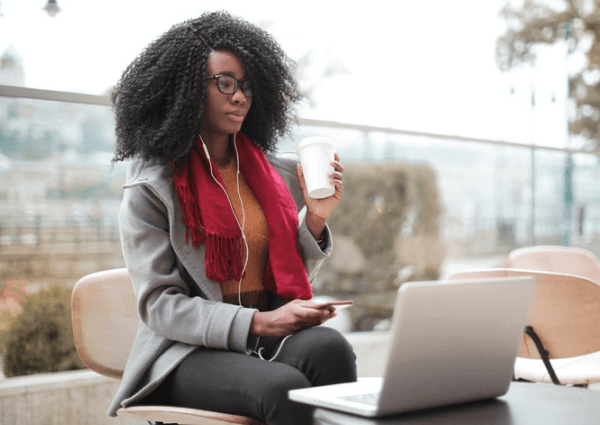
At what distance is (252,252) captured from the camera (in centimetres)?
152

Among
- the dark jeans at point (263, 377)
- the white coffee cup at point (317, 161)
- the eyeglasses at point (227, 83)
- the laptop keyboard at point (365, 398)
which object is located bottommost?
the dark jeans at point (263, 377)

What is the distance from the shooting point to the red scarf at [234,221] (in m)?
1.41

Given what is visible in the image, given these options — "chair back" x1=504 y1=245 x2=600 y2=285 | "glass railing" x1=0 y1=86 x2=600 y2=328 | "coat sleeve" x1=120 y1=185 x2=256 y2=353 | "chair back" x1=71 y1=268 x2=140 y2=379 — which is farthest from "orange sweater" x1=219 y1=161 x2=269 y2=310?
"chair back" x1=504 y1=245 x2=600 y2=285

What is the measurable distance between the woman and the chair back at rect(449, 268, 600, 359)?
725 mm

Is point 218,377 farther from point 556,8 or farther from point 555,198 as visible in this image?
point 556,8

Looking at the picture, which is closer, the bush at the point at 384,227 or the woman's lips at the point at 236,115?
the woman's lips at the point at 236,115

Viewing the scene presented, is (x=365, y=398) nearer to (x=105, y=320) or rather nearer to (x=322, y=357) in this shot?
(x=322, y=357)

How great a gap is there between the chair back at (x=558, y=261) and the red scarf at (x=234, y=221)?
1.50 metres

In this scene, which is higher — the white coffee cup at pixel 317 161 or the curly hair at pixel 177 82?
the curly hair at pixel 177 82

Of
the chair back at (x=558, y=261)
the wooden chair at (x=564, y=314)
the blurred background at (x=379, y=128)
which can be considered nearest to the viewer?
the wooden chair at (x=564, y=314)

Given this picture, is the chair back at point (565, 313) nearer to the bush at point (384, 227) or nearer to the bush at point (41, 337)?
the bush at point (41, 337)

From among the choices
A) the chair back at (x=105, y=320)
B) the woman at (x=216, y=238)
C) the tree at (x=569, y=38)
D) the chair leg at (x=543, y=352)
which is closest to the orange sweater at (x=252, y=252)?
the woman at (x=216, y=238)

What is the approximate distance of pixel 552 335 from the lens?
1837 mm

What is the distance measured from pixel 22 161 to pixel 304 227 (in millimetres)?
1393
